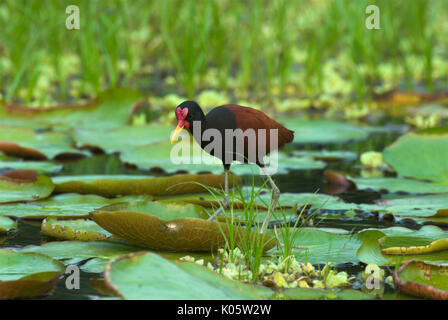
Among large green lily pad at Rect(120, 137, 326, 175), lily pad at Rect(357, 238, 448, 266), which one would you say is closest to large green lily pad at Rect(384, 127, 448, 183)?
large green lily pad at Rect(120, 137, 326, 175)

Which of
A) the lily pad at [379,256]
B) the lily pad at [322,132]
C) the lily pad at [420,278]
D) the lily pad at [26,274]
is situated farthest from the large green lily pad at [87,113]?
the lily pad at [420,278]

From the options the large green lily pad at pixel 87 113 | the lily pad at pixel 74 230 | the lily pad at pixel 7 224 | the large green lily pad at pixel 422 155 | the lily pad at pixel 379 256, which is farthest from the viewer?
the large green lily pad at pixel 87 113

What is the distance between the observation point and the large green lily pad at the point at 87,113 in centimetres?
537

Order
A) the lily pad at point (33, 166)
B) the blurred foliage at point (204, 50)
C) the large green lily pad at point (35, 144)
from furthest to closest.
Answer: the blurred foliage at point (204, 50)
the large green lily pad at point (35, 144)
the lily pad at point (33, 166)

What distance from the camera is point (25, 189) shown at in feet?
11.2

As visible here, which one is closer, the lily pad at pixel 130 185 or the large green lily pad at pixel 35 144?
the lily pad at pixel 130 185

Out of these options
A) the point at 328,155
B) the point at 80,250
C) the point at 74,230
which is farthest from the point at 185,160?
the point at 80,250

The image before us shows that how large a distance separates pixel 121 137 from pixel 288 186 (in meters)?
1.49

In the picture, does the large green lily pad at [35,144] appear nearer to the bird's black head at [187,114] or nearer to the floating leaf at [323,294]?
the bird's black head at [187,114]

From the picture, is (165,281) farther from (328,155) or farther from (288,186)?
(328,155)

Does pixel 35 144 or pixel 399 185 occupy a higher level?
pixel 35 144

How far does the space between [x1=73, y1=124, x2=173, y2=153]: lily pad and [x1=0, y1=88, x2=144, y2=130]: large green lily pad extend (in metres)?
0.31

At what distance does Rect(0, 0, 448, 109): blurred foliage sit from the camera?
636 cm

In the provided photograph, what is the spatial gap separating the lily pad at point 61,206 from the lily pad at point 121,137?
52.0 inches
